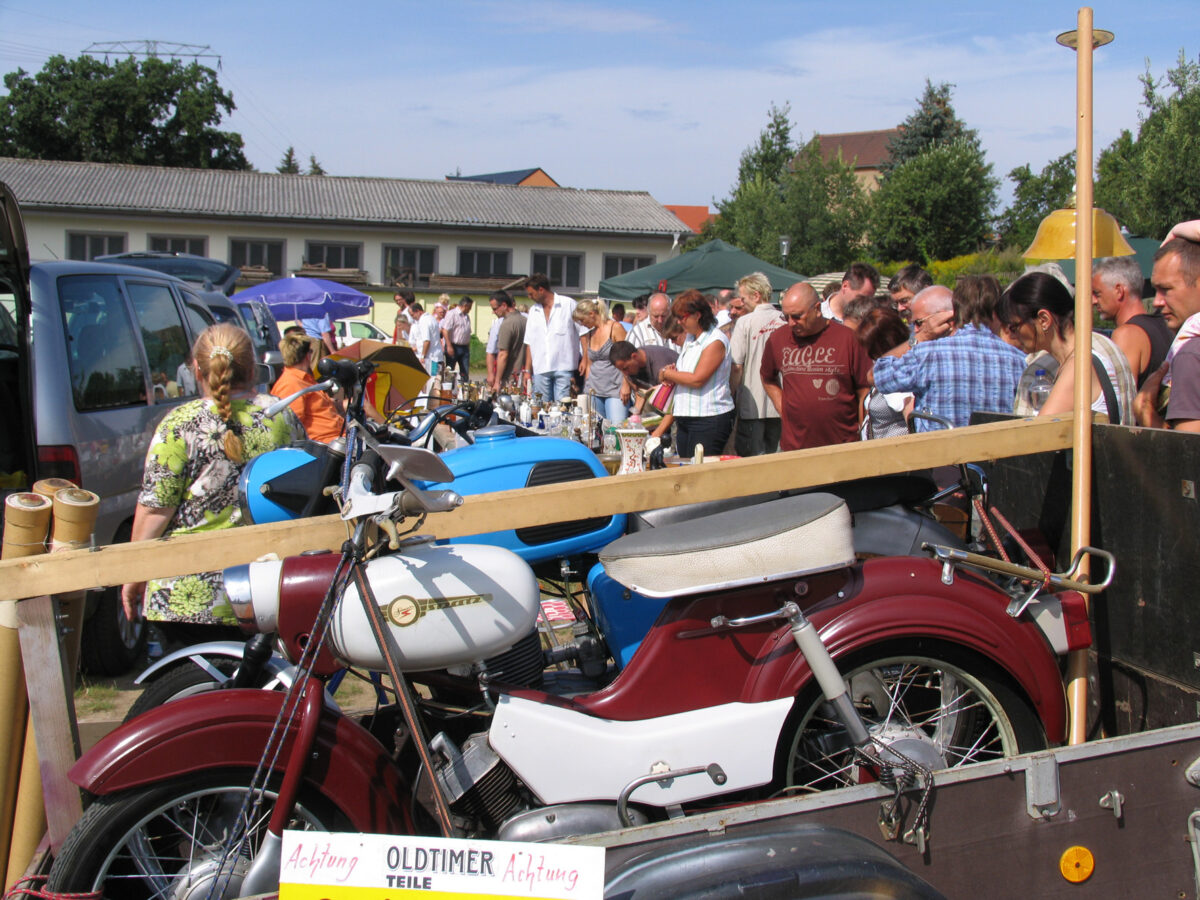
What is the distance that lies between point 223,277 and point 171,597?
12360mm

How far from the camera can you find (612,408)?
8.88m

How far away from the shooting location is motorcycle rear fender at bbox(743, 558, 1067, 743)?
2215 mm

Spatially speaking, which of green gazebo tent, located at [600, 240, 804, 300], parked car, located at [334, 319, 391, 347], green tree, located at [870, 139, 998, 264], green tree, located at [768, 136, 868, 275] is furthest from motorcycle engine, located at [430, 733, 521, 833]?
green tree, located at [768, 136, 868, 275]

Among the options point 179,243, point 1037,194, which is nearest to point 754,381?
point 179,243

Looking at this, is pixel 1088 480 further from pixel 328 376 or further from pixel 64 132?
pixel 64 132

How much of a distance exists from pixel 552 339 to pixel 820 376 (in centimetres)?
537

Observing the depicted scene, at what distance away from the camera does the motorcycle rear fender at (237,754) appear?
6.26ft

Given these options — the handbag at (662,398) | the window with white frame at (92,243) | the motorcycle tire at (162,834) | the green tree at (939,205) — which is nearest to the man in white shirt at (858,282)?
the handbag at (662,398)

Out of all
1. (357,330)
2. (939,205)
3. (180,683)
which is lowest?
(180,683)

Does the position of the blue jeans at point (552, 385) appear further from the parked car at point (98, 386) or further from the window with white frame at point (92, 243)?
the window with white frame at point (92, 243)

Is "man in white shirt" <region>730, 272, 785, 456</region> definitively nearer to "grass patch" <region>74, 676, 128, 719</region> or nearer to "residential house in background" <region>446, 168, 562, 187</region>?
"grass patch" <region>74, 676, 128, 719</region>

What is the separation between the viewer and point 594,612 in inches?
110

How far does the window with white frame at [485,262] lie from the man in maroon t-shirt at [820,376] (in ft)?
105

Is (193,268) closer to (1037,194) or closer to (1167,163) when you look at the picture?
(1167,163)
